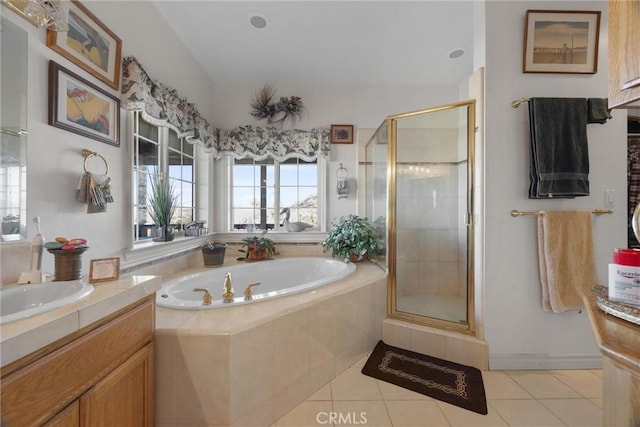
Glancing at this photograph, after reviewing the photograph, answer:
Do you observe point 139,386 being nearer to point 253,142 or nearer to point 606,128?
point 253,142

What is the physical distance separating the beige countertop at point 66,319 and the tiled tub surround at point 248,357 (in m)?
0.31

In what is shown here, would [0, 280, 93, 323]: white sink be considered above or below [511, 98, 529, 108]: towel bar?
below

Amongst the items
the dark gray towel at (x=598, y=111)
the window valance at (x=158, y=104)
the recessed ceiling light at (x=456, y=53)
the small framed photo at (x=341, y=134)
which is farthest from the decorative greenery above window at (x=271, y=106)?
the dark gray towel at (x=598, y=111)

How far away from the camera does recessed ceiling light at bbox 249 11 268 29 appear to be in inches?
87.0

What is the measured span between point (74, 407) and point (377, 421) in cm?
132

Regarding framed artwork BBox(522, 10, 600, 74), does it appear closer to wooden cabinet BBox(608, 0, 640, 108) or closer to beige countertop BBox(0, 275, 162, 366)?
wooden cabinet BBox(608, 0, 640, 108)

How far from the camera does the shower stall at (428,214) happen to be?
6.76 ft

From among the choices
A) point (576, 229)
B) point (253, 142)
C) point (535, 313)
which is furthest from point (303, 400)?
point (253, 142)

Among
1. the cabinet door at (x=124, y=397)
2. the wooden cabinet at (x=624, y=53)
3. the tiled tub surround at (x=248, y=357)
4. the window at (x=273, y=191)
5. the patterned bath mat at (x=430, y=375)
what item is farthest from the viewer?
the window at (x=273, y=191)

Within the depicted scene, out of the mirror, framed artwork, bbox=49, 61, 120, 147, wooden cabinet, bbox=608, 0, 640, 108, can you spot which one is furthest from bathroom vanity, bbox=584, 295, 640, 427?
framed artwork, bbox=49, 61, 120, 147

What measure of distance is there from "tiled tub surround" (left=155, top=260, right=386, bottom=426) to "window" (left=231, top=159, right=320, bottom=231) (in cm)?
164

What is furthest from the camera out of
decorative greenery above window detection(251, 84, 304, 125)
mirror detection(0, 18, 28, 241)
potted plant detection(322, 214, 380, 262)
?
decorative greenery above window detection(251, 84, 304, 125)

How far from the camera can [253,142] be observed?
310cm

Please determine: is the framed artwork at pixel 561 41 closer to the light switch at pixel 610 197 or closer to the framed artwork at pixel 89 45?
the light switch at pixel 610 197
